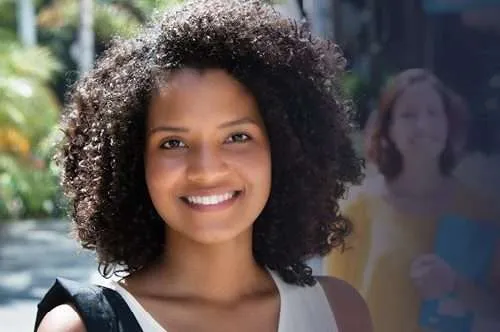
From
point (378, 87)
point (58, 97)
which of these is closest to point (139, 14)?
point (58, 97)

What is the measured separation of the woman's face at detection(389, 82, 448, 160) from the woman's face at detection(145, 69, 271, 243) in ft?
1.62

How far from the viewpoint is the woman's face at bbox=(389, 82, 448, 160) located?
186cm

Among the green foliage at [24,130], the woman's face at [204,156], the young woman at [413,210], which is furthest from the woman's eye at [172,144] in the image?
the green foliage at [24,130]

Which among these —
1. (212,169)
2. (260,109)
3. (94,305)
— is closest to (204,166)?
(212,169)

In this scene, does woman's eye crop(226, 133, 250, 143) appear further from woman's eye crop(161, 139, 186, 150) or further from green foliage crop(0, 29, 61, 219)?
green foliage crop(0, 29, 61, 219)

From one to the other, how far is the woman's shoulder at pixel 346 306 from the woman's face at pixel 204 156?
28 centimetres

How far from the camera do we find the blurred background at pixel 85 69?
1.79 m

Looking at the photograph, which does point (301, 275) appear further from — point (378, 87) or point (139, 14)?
point (139, 14)

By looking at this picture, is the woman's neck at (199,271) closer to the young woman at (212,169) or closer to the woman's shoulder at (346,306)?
the young woman at (212,169)

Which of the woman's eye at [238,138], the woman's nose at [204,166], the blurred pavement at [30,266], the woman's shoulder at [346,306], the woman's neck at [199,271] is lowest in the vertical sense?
the blurred pavement at [30,266]

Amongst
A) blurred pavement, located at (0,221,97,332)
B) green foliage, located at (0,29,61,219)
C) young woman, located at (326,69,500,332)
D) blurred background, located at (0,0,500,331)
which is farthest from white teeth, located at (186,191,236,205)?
green foliage, located at (0,29,61,219)

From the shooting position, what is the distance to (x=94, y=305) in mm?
1390

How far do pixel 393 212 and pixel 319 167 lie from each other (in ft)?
1.22

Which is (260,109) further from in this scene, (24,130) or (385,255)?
(24,130)
